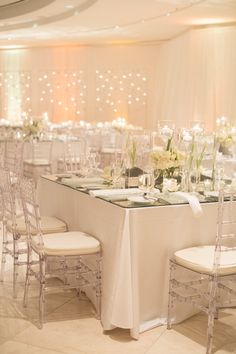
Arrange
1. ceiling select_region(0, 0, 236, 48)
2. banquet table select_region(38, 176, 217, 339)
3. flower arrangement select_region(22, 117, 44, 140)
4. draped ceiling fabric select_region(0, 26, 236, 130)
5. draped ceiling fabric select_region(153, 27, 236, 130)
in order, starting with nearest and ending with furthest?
banquet table select_region(38, 176, 217, 339) → flower arrangement select_region(22, 117, 44, 140) → ceiling select_region(0, 0, 236, 48) → draped ceiling fabric select_region(153, 27, 236, 130) → draped ceiling fabric select_region(0, 26, 236, 130)

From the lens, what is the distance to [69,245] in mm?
3590

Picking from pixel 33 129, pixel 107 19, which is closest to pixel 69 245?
pixel 33 129

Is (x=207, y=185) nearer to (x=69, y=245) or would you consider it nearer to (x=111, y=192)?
(x=111, y=192)

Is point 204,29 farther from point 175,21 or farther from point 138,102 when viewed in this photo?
point 138,102


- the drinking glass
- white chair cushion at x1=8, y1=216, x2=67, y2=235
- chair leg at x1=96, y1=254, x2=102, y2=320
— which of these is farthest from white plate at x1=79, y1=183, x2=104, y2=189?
chair leg at x1=96, y1=254, x2=102, y2=320

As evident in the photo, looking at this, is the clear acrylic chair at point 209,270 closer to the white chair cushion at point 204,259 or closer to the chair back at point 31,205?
the white chair cushion at point 204,259

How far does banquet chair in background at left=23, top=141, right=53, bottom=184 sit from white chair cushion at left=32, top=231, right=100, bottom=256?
5.23 meters

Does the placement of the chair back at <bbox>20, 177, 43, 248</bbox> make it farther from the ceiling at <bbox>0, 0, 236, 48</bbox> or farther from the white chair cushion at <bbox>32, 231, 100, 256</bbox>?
the ceiling at <bbox>0, 0, 236, 48</bbox>

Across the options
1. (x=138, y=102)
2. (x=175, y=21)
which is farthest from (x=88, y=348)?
(x=138, y=102)

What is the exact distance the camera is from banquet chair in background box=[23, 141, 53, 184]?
8.95 meters

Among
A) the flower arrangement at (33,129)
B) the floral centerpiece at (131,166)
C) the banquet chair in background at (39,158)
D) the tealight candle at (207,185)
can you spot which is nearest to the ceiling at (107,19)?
the flower arrangement at (33,129)

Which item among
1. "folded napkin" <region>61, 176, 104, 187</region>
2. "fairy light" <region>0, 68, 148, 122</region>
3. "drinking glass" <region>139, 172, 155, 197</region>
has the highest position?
"fairy light" <region>0, 68, 148, 122</region>

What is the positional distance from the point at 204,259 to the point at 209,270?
14 centimetres

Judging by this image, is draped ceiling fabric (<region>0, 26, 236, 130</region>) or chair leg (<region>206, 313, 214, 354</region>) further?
draped ceiling fabric (<region>0, 26, 236, 130</region>)
